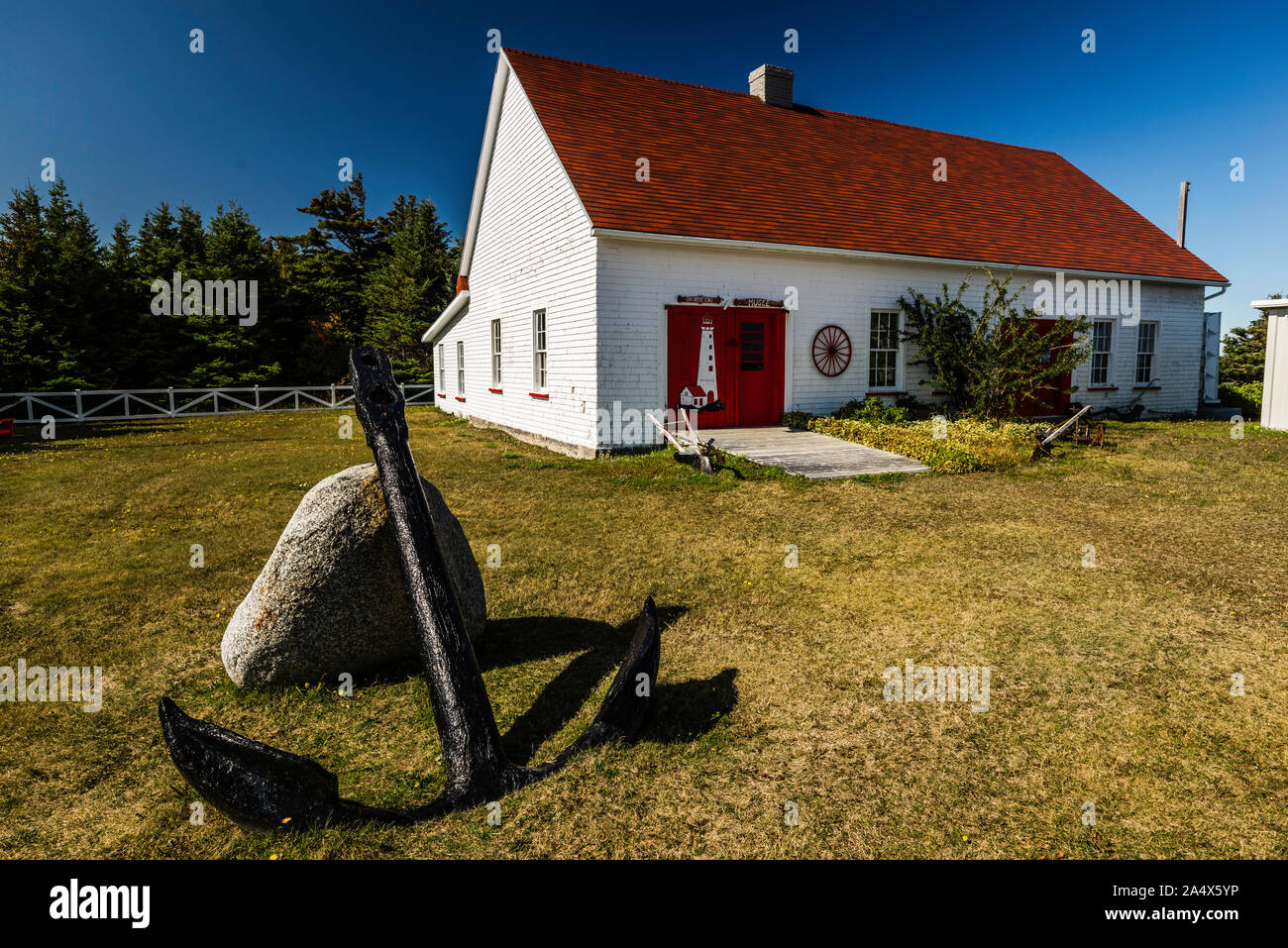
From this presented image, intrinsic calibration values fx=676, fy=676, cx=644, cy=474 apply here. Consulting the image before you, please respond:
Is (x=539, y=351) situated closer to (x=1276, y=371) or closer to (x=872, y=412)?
(x=872, y=412)

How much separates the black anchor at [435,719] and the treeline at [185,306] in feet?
89.4

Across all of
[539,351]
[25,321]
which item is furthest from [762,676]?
[25,321]

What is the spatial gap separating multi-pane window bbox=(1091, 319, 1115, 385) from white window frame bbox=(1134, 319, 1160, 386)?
116 centimetres

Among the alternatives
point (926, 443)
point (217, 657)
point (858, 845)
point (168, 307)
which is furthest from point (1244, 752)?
point (168, 307)

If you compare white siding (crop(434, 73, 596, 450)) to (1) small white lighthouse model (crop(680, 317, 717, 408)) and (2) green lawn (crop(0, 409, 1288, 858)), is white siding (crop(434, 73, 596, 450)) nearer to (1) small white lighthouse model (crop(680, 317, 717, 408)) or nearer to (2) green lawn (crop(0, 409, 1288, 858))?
(1) small white lighthouse model (crop(680, 317, 717, 408))

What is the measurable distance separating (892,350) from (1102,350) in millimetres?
7170

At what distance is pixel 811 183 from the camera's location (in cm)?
1527

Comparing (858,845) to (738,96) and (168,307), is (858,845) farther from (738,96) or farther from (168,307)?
(168,307)

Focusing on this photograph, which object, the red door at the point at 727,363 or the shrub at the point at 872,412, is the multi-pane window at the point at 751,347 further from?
the shrub at the point at 872,412

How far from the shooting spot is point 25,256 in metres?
23.6

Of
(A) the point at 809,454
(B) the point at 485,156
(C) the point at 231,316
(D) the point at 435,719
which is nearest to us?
(D) the point at 435,719

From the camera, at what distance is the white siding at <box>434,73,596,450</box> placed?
→ 12.4 metres

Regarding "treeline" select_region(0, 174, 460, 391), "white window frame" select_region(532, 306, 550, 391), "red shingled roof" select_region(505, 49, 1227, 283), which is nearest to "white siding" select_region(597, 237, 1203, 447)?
"red shingled roof" select_region(505, 49, 1227, 283)
